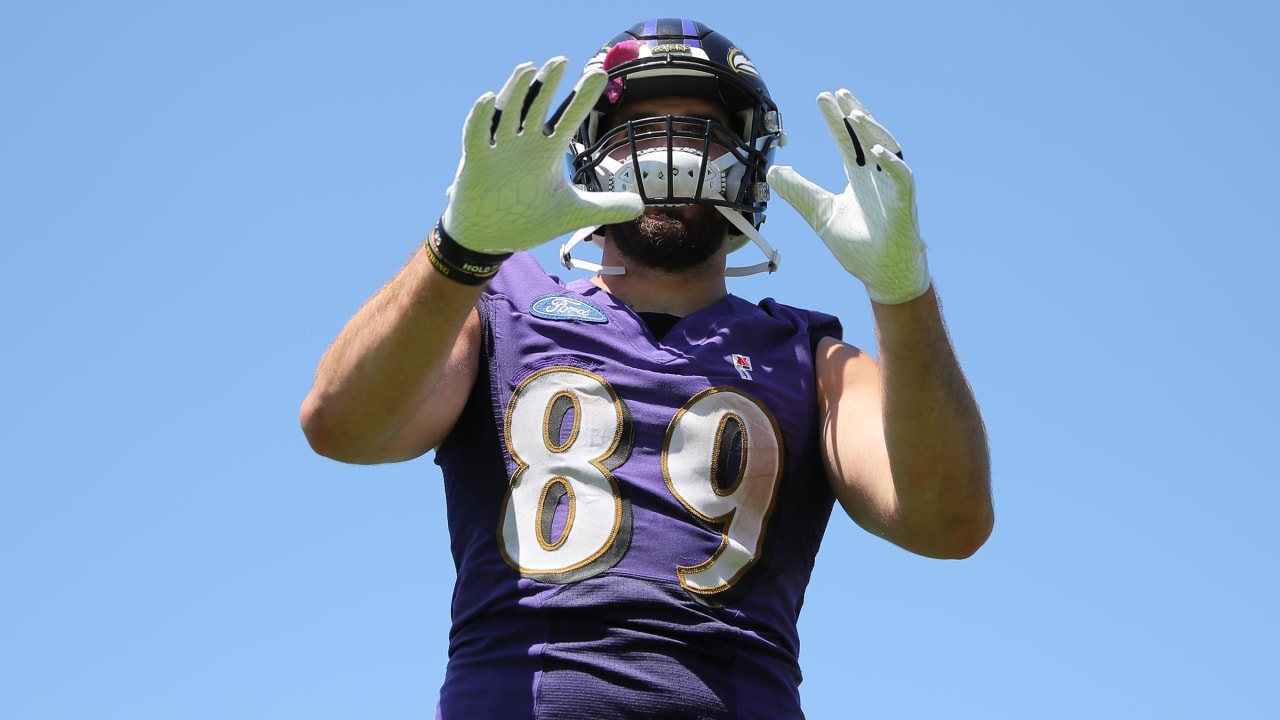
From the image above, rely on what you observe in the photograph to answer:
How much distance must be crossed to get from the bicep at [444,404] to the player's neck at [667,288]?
521 mm

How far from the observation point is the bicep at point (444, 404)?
3.78 meters

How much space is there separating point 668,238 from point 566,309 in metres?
0.42

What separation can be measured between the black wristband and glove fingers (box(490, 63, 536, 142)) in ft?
0.88

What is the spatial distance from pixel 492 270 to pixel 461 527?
69cm

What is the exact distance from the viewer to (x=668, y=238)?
4301 millimetres

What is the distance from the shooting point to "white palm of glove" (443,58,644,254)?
3396mm

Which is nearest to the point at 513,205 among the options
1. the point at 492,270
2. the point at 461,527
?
the point at 492,270

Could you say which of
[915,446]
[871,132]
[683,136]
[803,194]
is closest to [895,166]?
[871,132]

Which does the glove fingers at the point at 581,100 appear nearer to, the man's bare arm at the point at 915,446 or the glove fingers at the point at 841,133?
the glove fingers at the point at 841,133

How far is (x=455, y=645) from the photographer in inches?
147

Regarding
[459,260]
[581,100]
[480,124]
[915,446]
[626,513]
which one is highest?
[581,100]

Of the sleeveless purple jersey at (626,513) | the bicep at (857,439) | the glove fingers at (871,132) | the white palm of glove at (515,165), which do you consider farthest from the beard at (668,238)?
the glove fingers at (871,132)

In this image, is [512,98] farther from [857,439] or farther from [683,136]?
[857,439]

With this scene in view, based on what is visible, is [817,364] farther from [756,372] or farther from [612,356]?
[612,356]
